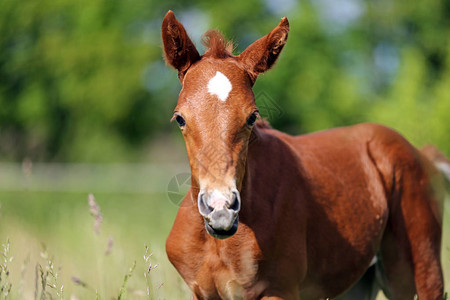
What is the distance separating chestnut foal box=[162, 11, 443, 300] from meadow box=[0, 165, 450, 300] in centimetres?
29

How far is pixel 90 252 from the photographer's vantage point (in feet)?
23.2

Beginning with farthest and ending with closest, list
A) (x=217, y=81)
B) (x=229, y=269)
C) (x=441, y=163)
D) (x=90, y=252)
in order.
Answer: (x=90, y=252), (x=441, y=163), (x=229, y=269), (x=217, y=81)

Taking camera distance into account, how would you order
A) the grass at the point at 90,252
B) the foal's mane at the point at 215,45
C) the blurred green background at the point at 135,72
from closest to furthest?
1. the foal's mane at the point at 215,45
2. the grass at the point at 90,252
3. the blurred green background at the point at 135,72

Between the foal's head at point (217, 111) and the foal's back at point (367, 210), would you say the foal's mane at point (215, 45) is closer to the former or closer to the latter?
the foal's head at point (217, 111)

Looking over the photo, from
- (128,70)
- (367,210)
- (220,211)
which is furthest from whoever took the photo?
(128,70)

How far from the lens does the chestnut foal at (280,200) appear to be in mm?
2824

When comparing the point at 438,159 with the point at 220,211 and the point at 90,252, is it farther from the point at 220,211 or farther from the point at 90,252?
the point at 90,252

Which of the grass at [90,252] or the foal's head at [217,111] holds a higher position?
the foal's head at [217,111]

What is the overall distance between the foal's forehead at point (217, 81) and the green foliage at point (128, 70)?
1776cm

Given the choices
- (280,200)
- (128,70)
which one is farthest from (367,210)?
→ (128,70)

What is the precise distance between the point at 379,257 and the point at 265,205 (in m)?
1.59

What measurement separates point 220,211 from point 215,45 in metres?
1.11

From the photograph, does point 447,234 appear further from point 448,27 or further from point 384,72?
point 384,72

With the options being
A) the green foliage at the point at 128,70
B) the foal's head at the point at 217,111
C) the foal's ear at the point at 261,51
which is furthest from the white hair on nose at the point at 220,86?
the green foliage at the point at 128,70
